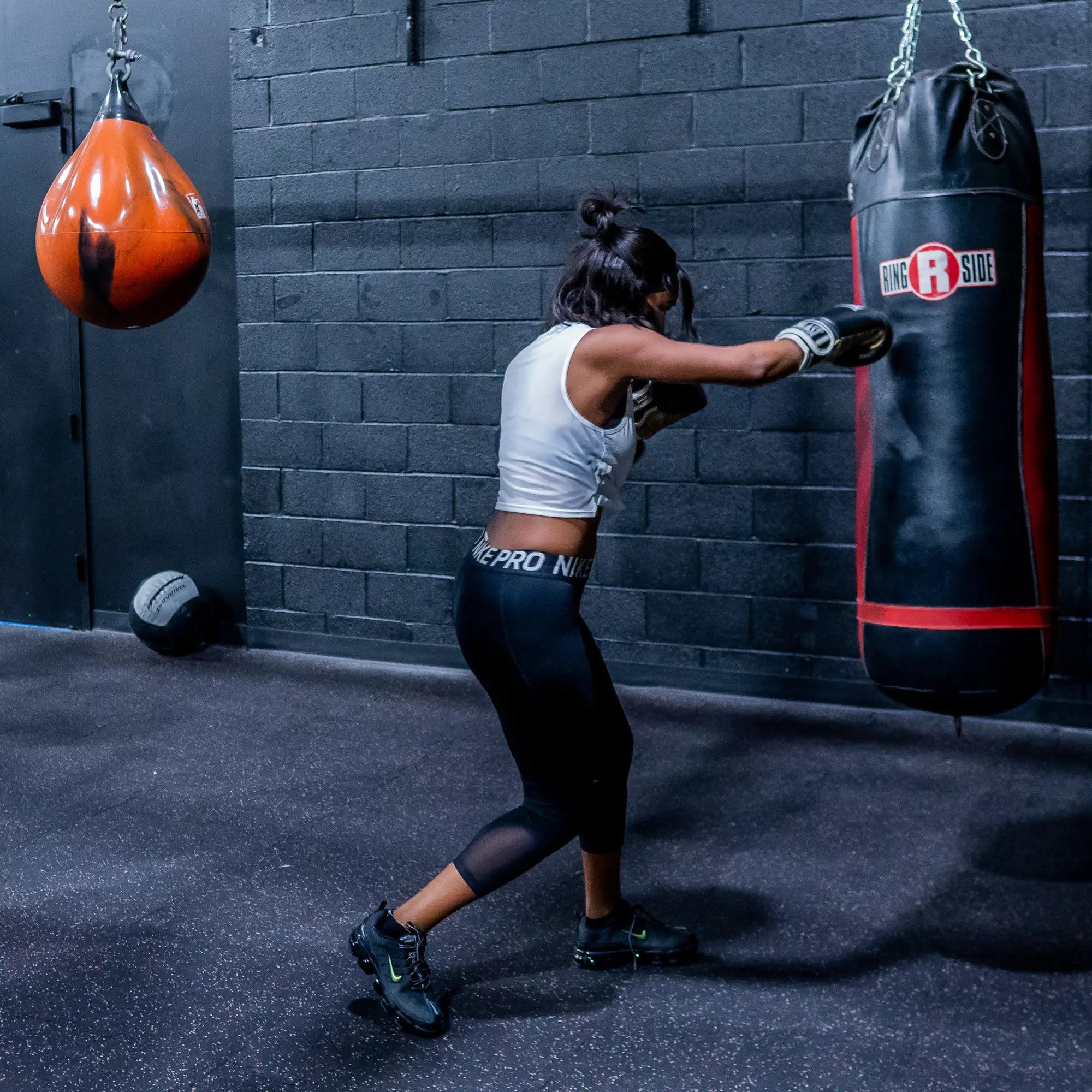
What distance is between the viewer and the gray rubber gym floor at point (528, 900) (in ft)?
7.06

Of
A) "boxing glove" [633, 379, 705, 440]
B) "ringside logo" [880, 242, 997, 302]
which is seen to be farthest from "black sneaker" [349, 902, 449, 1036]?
"ringside logo" [880, 242, 997, 302]

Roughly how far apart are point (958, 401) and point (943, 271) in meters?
0.25

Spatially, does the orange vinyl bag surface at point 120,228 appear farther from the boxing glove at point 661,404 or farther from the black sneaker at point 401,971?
the black sneaker at point 401,971

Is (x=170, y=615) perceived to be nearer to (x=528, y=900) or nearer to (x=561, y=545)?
(x=528, y=900)

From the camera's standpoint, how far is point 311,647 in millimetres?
5117

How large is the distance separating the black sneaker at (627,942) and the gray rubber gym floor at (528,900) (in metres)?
0.04

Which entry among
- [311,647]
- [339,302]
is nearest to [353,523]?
[311,647]

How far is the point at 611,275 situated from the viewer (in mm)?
2273

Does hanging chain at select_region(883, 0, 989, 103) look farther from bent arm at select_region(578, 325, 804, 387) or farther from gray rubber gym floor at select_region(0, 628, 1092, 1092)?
gray rubber gym floor at select_region(0, 628, 1092, 1092)

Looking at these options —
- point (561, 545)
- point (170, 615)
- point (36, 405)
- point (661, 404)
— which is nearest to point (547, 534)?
point (561, 545)

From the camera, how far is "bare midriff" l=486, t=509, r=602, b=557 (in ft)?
7.33

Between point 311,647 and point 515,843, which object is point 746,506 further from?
point 515,843

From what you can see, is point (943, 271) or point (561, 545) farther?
point (943, 271)

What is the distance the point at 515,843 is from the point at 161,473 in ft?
11.7
